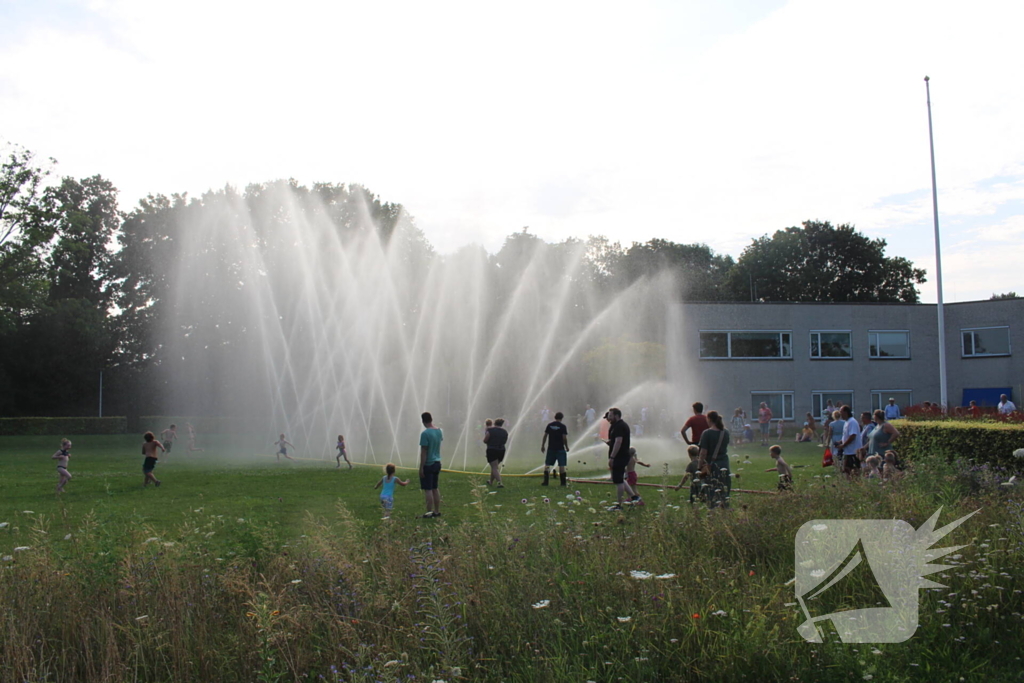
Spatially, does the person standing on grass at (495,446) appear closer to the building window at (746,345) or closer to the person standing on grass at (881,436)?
the person standing on grass at (881,436)

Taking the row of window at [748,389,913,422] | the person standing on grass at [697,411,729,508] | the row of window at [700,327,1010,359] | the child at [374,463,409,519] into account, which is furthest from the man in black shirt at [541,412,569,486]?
the row of window at [748,389,913,422]

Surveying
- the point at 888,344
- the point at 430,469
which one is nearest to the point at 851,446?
the point at 430,469

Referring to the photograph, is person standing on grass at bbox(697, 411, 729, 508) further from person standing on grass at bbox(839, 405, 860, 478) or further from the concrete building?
the concrete building

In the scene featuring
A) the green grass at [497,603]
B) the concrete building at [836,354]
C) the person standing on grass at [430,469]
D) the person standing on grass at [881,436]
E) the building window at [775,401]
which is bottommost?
the green grass at [497,603]

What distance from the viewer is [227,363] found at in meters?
56.0

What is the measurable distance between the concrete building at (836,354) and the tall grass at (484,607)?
37.5m

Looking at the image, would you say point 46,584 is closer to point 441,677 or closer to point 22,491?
point 441,677

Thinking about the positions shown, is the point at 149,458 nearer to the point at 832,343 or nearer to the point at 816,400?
the point at 816,400

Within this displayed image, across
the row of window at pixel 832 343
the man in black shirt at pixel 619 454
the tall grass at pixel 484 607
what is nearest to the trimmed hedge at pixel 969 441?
the man in black shirt at pixel 619 454

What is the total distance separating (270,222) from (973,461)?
43881 mm

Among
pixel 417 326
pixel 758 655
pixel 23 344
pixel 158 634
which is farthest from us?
pixel 23 344

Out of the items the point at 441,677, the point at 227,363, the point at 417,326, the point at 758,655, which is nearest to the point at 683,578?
the point at 758,655

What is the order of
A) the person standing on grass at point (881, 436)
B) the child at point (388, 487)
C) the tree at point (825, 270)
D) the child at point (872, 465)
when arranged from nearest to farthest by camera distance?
the child at point (872, 465), the child at point (388, 487), the person standing on grass at point (881, 436), the tree at point (825, 270)

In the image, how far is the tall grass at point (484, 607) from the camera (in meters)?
5.81
